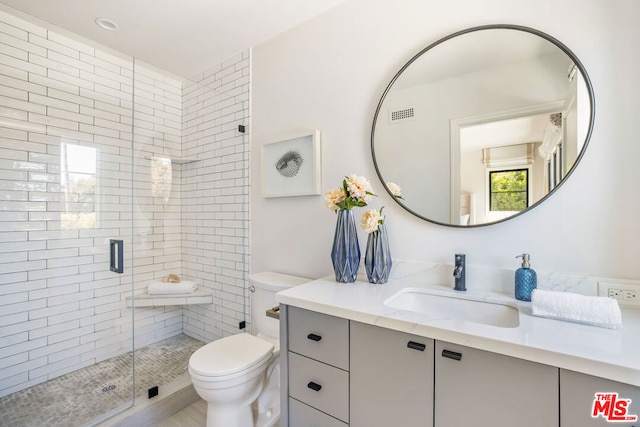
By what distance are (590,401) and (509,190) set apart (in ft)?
2.66

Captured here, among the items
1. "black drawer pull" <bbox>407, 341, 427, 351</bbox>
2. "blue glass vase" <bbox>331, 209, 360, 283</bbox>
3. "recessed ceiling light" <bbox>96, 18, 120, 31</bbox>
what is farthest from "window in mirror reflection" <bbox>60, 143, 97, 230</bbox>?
"black drawer pull" <bbox>407, 341, 427, 351</bbox>

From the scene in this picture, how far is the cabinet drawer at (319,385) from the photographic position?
42.6 inches

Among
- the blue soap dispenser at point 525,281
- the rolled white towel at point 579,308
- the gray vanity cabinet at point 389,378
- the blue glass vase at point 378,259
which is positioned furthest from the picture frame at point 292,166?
the rolled white towel at point 579,308

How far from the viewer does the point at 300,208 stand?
75.6 inches

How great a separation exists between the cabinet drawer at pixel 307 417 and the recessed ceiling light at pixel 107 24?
259 cm

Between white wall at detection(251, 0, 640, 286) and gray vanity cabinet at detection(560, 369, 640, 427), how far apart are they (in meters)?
0.59

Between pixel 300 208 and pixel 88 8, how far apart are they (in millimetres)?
1859

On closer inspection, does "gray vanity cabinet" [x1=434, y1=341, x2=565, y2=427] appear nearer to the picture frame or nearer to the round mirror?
the round mirror

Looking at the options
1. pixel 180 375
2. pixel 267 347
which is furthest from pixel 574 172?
pixel 180 375

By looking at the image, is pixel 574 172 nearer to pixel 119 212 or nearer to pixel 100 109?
pixel 119 212

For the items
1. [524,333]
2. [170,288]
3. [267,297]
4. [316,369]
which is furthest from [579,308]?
[170,288]

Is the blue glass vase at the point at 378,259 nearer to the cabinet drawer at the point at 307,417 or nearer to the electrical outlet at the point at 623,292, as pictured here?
the cabinet drawer at the point at 307,417

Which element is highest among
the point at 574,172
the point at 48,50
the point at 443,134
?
the point at 48,50

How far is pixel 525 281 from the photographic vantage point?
3.67 feet
